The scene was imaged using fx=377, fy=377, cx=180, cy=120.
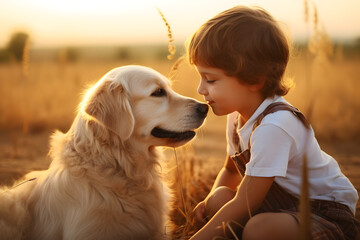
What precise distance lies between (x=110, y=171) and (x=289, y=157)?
1026 mm

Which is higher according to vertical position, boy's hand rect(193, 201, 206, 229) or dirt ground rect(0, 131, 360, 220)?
boy's hand rect(193, 201, 206, 229)

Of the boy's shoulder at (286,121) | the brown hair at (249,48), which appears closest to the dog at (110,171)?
the brown hair at (249,48)

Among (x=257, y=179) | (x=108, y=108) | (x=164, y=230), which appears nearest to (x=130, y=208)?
(x=164, y=230)

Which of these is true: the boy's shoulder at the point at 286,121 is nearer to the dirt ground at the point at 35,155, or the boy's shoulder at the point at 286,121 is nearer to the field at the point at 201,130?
the field at the point at 201,130

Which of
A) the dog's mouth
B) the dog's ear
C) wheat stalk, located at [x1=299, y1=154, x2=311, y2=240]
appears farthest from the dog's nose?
wheat stalk, located at [x1=299, y1=154, x2=311, y2=240]

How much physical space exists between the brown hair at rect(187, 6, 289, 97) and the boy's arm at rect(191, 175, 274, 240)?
0.56 m

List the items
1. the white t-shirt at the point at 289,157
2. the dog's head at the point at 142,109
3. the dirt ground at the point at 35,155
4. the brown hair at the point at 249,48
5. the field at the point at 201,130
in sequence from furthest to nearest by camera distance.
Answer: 1. the dirt ground at the point at 35,155
2. the field at the point at 201,130
3. the dog's head at the point at 142,109
4. the brown hair at the point at 249,48
5. the white t-shirt at the point at 289,157

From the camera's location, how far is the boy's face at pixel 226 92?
7.15 ft

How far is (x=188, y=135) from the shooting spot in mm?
2484

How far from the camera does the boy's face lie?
2.18 m

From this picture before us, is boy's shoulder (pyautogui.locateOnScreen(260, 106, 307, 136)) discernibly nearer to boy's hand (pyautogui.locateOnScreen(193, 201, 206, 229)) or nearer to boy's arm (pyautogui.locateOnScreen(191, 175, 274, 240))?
boy's arm (pyautogui.locateOnScreen(191, 175, 274, 240))

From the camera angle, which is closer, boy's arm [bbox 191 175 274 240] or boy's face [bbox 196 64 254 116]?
boy's arm [bbox 191 175 274 240]

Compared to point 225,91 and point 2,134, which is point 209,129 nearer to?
point 2,134

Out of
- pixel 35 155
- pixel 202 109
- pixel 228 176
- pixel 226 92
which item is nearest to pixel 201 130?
pixel 228 176
